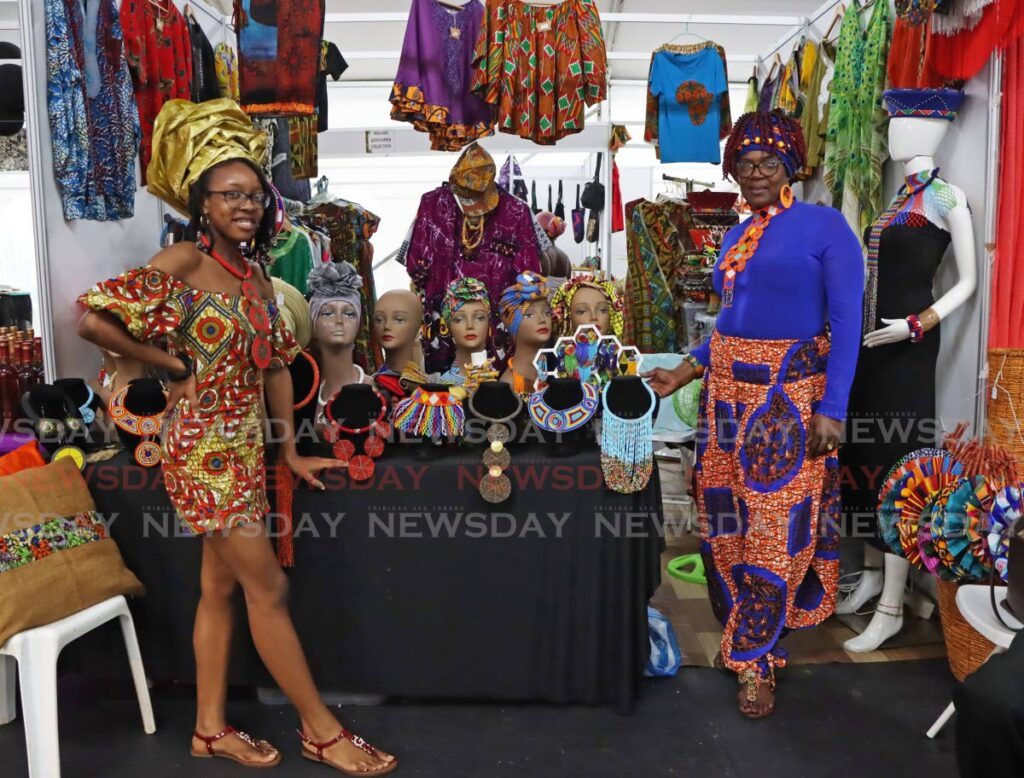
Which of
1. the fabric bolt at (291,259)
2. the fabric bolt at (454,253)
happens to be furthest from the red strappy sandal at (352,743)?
the fabric bolt at (291,259)

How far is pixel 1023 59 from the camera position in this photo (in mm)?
2758

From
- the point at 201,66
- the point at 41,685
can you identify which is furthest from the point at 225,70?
the point at 41,685

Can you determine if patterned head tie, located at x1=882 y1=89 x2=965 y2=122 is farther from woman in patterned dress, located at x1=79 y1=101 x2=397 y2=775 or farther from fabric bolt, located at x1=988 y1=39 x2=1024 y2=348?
woman in patterned dress, located at x1=79 y1=101 x2=397 y2=775

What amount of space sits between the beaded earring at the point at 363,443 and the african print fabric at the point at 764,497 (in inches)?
39.9

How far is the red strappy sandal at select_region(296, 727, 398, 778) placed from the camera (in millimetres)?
2289

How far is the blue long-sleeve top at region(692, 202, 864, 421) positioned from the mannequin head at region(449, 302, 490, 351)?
0.89 m

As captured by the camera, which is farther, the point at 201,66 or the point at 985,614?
the point at 201,66

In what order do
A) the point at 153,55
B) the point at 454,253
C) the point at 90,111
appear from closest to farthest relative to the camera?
the point at 90,111, the point at 153,55, the point at 454,253

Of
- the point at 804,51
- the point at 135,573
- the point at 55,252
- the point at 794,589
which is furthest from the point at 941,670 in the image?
the point at 55,252

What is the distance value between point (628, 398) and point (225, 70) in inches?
106

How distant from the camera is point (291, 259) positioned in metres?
3.92

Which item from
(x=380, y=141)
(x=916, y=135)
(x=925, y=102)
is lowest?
(x=916, y=135)

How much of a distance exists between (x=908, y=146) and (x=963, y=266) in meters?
0.45

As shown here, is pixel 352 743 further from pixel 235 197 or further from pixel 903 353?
pixel 903 353
